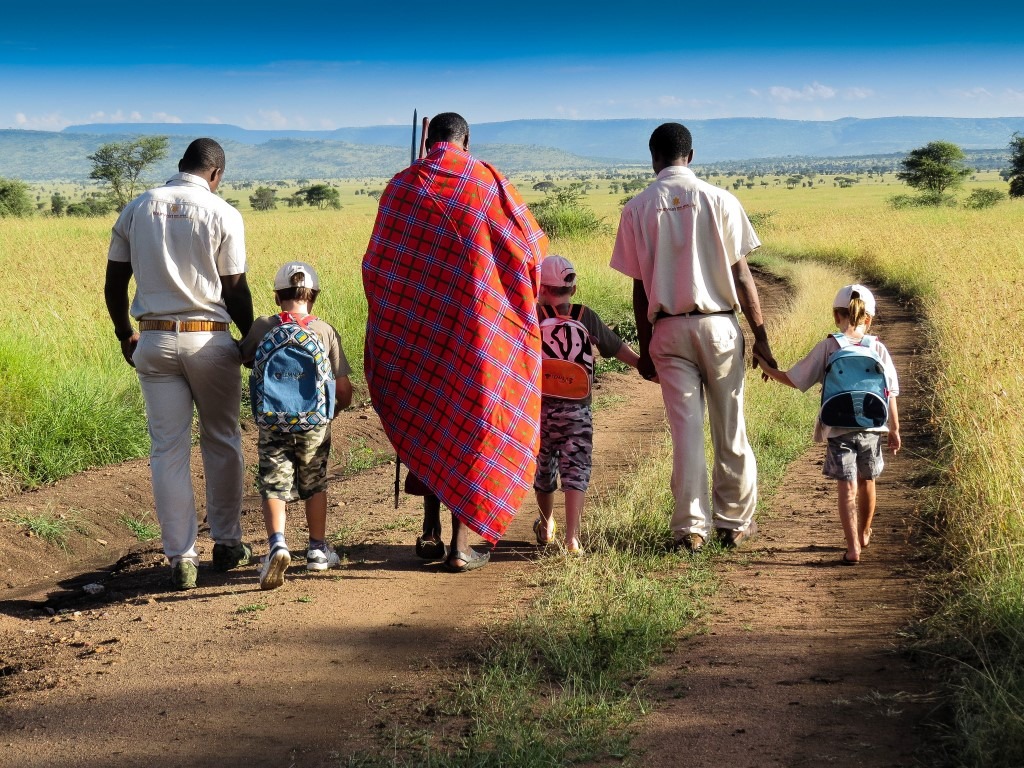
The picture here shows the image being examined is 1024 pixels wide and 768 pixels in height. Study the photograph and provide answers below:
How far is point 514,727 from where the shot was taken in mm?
3436

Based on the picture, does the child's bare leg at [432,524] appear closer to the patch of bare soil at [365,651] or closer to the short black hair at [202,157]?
the patch of bare soil at [365,651]

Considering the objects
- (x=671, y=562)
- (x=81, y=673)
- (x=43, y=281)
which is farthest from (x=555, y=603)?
(x=43, y=281)

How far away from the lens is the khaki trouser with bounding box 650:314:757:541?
532 centimetres

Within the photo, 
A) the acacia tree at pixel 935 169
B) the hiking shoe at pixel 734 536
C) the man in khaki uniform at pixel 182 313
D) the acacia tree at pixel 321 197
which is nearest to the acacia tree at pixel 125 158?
the acacia tree at pixel 321 197

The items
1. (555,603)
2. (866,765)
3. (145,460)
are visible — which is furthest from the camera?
(145,460)

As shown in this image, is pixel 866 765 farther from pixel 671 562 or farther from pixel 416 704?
pixel 671 562

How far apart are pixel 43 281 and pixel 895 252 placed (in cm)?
1639

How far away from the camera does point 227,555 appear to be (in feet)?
18.0

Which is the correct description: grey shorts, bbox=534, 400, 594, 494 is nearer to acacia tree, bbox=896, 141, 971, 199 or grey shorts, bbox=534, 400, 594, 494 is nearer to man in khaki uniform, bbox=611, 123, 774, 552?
man in khaki uniform, bbox=611, 123, 774, 552

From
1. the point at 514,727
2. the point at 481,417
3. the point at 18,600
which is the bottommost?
the point at 18,600

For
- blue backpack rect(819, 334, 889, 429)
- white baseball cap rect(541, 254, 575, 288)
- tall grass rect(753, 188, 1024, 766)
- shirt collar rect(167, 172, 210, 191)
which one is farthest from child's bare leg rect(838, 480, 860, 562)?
shirt collar rect(167, 172, 210, 191)

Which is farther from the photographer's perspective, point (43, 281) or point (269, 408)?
point (43, 281)

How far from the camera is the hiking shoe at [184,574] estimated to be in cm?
515

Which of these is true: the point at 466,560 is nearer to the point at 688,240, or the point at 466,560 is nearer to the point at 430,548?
the point at 430,548
